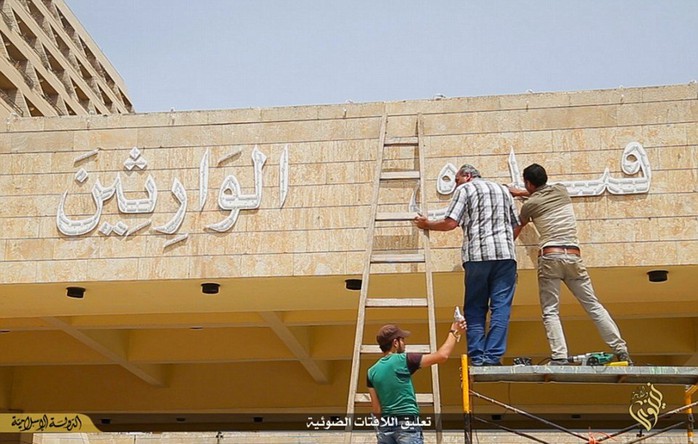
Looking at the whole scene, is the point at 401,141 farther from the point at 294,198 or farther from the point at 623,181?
the point at 623,181

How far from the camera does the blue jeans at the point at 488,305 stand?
20.9 feet

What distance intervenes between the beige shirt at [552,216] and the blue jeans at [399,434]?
2.05m

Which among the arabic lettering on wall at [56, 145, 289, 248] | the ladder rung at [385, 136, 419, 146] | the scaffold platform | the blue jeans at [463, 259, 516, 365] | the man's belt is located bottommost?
the scaffold platform

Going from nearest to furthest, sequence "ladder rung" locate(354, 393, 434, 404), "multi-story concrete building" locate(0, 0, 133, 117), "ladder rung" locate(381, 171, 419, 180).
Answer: "ladder rung" locate(354, 393, 434, 404), "ladder rung" locate(381, 171, 419, 180), "multi-story concrete building" locate(0, 0, 133, 117)

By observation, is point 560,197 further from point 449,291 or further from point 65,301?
point 65,301

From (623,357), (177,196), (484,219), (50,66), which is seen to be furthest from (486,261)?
(50,66)

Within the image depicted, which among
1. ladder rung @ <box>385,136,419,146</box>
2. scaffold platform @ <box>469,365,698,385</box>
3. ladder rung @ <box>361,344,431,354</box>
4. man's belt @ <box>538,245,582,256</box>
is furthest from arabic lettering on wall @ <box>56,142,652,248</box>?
scaffold platform @ <box>469,365,698,385</box>

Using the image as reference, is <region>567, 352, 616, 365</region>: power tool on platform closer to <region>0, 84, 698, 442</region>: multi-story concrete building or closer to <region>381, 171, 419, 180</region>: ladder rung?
<region>0, 84, 698, 442</region>: multi-story concrete building

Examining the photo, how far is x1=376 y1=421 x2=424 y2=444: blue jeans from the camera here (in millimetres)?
5340

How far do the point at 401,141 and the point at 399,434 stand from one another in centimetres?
390

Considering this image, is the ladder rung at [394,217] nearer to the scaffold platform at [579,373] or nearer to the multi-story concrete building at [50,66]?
the scaffold platform at [579,373]

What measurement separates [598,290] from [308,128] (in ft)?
10.2

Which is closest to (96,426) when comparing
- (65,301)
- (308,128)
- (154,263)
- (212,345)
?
(212,345)

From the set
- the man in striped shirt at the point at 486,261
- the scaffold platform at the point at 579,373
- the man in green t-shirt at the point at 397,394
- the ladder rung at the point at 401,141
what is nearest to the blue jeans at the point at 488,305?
the man in striped shirt at the point at 486,261
